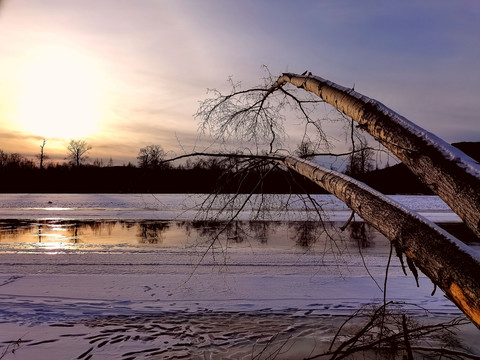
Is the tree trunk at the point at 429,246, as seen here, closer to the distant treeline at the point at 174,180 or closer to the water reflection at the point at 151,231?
the distant treeline at the point at 174,180

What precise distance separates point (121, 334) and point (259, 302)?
2.34 meters

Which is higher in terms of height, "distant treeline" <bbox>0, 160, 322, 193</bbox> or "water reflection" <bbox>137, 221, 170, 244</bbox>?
"distant treeline" <bbox>0, 160, 322, 193</bbox>

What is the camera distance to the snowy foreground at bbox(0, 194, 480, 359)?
198 inches

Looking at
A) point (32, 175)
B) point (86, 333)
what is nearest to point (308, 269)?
point (86, 333)

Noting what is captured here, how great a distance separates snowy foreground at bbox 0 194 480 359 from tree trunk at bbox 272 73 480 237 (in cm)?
182

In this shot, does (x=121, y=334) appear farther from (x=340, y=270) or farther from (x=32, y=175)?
(x=32, y=175)

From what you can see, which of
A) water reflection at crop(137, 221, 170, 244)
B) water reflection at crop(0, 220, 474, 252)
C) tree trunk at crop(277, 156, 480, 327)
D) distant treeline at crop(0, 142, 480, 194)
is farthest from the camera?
water reflection at crop(137, 221, 170, 244)

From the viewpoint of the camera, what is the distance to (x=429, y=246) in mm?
2529

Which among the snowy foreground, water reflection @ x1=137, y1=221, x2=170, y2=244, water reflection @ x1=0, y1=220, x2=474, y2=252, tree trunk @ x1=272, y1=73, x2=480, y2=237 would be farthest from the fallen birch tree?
water reflection @ x1=137, y1=221, x2=170, y2=244

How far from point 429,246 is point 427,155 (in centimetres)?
56

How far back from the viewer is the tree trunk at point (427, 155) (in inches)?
92.7

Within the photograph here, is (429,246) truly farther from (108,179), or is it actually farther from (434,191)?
(108,179)

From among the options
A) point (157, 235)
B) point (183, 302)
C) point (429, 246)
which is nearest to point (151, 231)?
point (157, 235)

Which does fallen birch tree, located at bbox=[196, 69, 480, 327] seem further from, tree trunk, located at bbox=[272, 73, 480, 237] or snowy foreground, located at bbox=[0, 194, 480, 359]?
snowy foreground, located at bbox=[0, 194, 480, 359]
